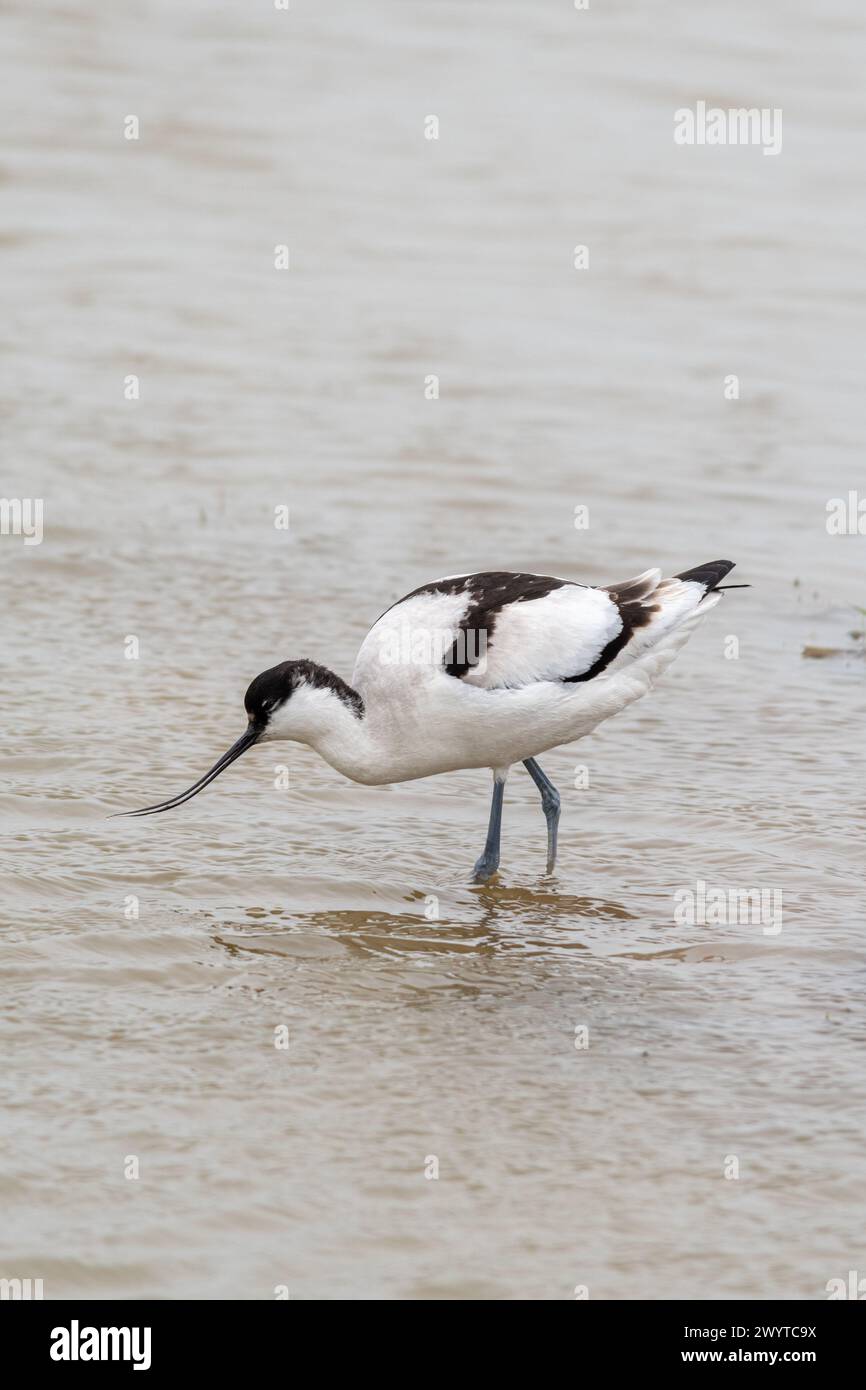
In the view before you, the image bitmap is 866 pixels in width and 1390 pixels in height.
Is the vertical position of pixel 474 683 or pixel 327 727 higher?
pixel 474 683

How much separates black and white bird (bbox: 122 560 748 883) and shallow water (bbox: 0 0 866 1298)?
0.41 meters

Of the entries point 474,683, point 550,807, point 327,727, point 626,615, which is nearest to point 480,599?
point 474,683

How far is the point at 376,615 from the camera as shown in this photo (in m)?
8.49

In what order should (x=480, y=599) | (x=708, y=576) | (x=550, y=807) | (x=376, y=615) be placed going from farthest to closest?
(x=376, y=615), (x=708, y=576), (x=550, y=807), (x=480, y=599)

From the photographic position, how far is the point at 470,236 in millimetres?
14453

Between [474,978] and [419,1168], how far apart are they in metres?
1.13

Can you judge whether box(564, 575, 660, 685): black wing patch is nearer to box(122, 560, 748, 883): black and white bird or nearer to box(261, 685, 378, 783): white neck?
box(122, 560, 748, 883): black and white bird

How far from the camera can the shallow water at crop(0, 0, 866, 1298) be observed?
4262mm

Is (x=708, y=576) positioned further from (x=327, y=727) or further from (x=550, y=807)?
(x=327, y=727)

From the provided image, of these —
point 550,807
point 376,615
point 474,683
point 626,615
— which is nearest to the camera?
point 474,683

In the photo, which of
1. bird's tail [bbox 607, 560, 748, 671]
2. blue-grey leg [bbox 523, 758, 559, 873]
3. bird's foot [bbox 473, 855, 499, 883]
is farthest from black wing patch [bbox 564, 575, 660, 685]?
bird's foot [bbox 473, 855, 499, 883]

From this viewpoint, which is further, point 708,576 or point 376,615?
point 376,615

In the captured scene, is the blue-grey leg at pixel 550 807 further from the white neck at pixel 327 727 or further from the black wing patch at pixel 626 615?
the white neck at pixel 327 727

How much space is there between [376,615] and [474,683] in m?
2.69
